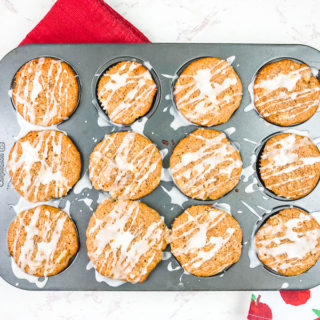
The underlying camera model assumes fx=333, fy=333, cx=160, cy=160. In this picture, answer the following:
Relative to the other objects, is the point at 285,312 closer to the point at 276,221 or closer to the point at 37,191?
the point at 276,221

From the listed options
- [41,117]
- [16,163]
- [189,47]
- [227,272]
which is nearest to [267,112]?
[189,47]

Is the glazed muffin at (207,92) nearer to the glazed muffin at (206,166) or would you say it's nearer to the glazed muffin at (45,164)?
the glazed muffin at (206,166)

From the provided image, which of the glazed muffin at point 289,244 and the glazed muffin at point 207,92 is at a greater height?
the glazed muffin at point 207,92

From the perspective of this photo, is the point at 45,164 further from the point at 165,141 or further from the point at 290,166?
the point at 290,166

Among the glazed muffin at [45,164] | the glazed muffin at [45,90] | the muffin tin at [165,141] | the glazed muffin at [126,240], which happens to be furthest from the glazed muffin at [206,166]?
the glazed muffin at [45,90]

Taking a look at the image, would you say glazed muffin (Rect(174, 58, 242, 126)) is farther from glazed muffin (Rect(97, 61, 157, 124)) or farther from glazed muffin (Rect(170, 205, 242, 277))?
glazed muffin (Rect(170, 205, 242, 277))
